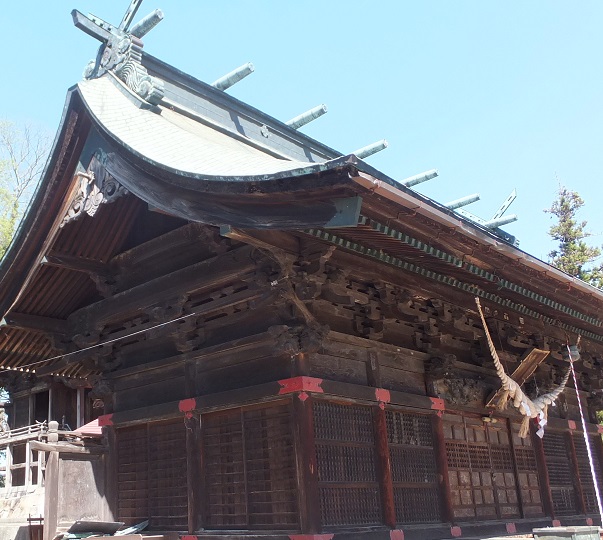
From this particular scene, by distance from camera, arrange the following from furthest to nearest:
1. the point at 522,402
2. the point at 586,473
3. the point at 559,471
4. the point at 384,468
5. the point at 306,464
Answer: the point at 586,473 → the point at 559,471 → the point at 522,402 → the point at 384,468 → the point at 306,464

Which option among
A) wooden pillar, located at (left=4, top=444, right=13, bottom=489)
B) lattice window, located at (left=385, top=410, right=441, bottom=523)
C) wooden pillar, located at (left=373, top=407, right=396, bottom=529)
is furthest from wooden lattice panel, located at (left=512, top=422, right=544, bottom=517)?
wooden pillar, located at (left=4, top=444, right=13, bottom=489)

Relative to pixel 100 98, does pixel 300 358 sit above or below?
below

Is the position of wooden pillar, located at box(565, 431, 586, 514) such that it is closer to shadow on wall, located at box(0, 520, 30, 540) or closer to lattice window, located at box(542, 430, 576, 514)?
lattice window, located at box(542, 430, 576, 514)

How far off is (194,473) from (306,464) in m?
1.76

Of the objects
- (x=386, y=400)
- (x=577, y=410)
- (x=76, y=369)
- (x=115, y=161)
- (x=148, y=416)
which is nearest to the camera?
(x=115, y=161)

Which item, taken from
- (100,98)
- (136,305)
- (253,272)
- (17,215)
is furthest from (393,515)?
(17,215)

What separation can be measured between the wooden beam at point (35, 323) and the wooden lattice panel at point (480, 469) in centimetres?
557

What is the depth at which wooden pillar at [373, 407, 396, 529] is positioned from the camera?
7.41 m

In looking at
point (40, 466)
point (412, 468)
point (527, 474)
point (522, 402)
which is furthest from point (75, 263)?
point (40, 466)

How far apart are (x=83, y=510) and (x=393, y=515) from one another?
13.7ft

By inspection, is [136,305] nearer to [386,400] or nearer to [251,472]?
[251,472]

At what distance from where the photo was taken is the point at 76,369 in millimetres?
10312

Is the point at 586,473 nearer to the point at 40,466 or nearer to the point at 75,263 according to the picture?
the point at 75,263

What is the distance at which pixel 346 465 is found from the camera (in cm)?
723
